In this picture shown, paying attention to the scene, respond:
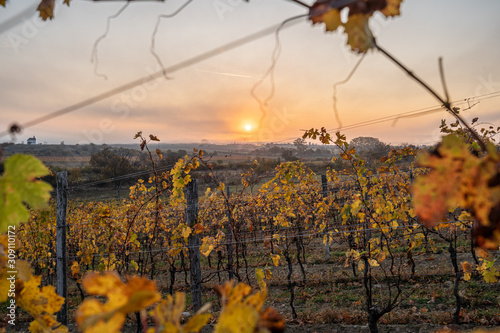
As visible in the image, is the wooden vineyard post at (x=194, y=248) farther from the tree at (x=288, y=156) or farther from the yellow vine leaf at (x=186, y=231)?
the tree at (x=288, y=156)

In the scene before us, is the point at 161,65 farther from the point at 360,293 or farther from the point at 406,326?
the point at 360,293

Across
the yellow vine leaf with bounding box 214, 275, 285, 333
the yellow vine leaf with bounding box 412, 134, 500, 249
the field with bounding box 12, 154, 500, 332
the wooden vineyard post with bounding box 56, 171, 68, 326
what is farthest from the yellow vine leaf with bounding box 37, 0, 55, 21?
the wooden vineyard post with bounding box 56, 171, 68, 326

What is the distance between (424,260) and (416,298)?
281cm

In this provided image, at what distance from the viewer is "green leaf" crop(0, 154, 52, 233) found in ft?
1.85

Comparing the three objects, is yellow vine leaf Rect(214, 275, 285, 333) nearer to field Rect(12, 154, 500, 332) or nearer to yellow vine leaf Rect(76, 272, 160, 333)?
yellow vine leaf Rect(76, 272, 160, 333)

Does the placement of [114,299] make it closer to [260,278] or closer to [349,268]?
[260,278]

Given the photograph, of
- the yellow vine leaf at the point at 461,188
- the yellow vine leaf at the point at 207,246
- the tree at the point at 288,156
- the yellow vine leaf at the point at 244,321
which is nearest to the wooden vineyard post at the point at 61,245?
the yellow vine leaf at the point at 207,246

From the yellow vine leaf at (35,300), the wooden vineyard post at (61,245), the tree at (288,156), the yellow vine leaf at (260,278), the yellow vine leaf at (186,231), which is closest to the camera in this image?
the yellow vine leaf at (35,300)

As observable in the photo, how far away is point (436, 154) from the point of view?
0.50m

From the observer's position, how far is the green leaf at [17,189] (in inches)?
22.2

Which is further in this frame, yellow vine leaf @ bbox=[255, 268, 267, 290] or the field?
the field

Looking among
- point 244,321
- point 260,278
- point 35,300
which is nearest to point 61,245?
point 260,278

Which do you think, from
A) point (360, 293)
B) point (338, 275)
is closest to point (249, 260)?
point (338, 275)

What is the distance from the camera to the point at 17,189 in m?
0.57
